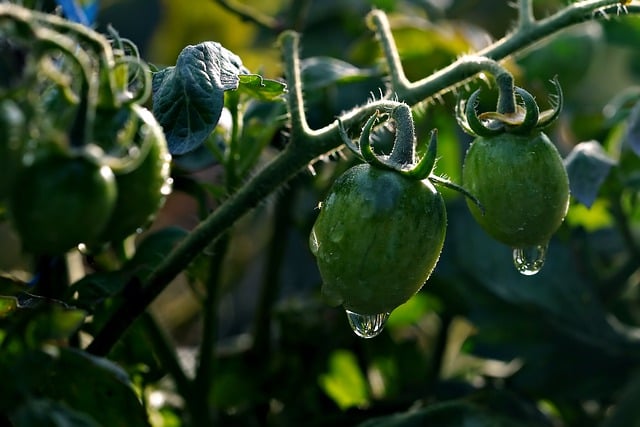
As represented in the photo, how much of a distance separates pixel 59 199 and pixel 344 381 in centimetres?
96

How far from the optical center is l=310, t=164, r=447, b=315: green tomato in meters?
0.75

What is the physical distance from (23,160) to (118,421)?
296 millimetres

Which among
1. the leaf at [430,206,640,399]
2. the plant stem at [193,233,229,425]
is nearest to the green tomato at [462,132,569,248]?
the plant stem at [193,233,229,425]

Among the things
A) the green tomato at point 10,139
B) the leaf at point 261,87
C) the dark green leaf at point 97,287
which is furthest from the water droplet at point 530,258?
the green tomato at point 10,139

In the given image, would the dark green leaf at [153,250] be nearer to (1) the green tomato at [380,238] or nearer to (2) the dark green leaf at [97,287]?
(2) the dark green leaf at [97,287]

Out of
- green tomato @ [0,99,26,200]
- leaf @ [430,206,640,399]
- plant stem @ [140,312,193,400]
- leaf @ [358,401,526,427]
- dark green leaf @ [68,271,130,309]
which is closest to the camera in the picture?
green tomato @ [0,99,26,200]

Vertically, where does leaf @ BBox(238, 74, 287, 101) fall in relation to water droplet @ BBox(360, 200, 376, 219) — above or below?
above

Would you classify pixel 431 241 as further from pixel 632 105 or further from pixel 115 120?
pixel 632 105

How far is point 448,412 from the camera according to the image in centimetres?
103

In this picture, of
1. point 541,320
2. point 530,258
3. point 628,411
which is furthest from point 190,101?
point 541,320

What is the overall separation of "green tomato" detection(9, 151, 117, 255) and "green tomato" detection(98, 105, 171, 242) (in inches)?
1.8

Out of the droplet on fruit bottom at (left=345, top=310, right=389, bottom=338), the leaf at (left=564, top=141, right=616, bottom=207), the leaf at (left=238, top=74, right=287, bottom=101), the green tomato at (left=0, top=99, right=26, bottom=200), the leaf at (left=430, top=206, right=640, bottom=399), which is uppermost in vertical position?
the green tomato at (left=0, top=99, right=26, bottom=200)

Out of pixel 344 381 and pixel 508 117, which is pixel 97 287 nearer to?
pixel 508 117

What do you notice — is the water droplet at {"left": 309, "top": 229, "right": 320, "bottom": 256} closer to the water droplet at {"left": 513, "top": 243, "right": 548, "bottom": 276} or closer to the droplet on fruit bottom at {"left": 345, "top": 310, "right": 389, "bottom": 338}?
the droplet on fruit bottom at {"left": 345, "top": 310, "right": 389, "bottom": 338}
